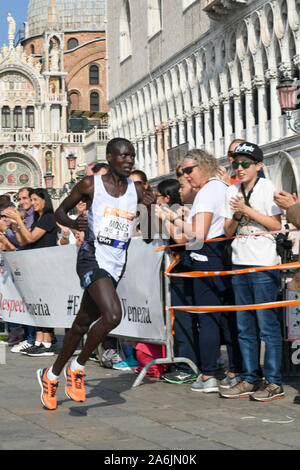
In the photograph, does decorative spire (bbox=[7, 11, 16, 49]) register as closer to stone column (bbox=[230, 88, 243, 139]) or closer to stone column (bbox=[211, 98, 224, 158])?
stone column (bbox=[211, 98, 224, 158])

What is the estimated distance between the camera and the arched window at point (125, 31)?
50.0 meters

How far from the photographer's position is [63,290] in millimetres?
9883

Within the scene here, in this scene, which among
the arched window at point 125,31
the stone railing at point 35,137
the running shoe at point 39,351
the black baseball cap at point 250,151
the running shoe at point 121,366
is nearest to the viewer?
the black baseball cap at point 250,151

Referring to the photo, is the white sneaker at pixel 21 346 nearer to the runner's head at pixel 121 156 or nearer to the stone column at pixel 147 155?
the runner's head at pixel 121 156

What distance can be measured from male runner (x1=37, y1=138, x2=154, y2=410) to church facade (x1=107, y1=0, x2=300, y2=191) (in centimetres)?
2204

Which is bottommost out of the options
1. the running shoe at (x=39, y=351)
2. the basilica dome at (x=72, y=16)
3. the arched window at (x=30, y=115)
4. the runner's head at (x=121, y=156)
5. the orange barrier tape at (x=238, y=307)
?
the running shoe at (x=39, y=351)

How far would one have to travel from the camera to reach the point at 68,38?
316ft

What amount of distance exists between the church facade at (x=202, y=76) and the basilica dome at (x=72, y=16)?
44681mm

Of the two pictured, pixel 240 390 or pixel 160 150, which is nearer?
pixel 240 390

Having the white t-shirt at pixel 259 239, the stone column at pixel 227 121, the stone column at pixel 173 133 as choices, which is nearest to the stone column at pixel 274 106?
the stone column at pixel 227 121

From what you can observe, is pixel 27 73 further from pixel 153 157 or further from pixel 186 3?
pixel 186 3

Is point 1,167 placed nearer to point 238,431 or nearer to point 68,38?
point 68,38

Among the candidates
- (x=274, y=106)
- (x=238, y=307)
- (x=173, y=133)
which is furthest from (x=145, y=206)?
(x=173, y=133)

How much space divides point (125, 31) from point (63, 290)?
41727mm
